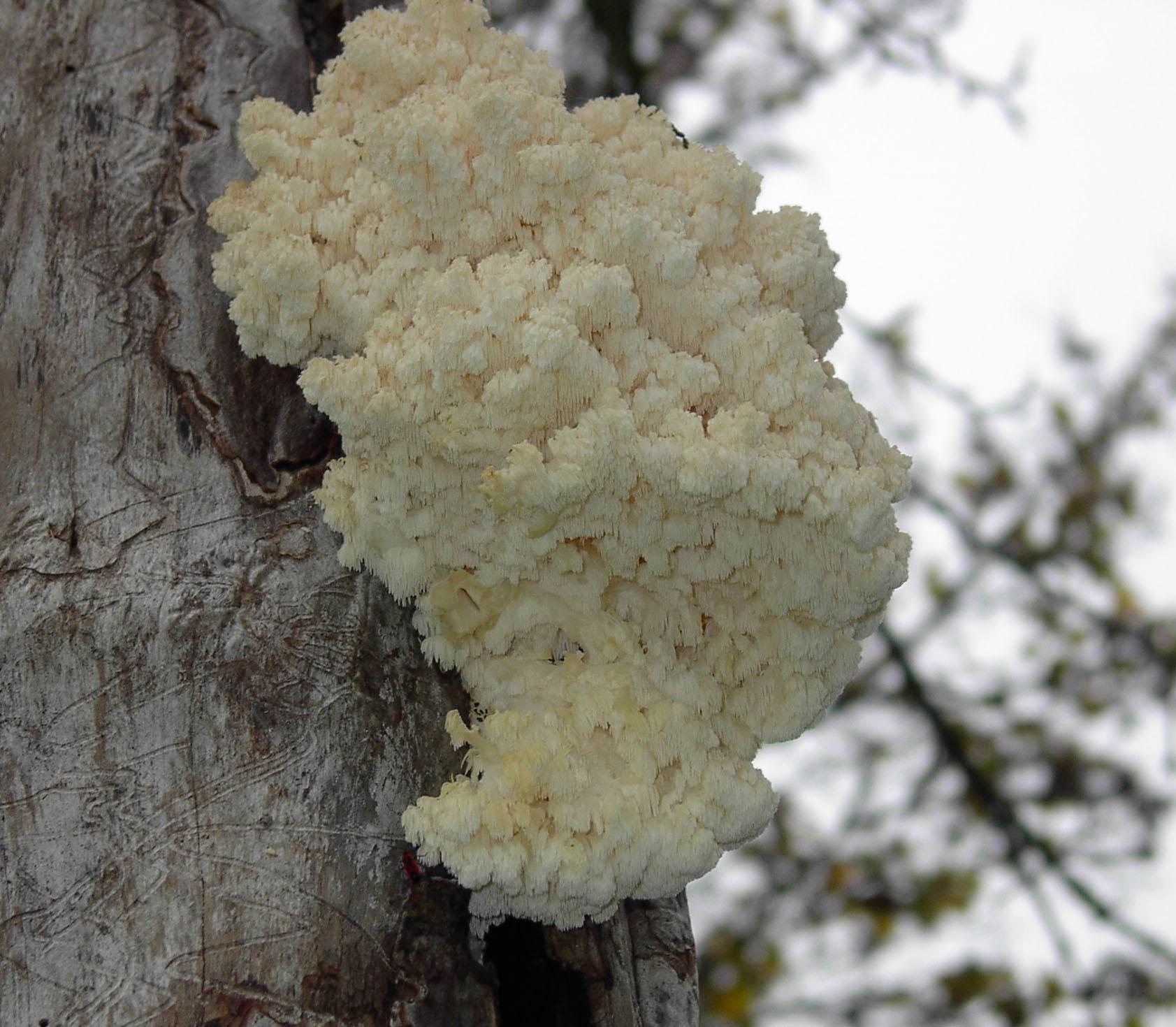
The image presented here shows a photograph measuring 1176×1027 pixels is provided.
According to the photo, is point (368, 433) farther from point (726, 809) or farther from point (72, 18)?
point (72, 18)

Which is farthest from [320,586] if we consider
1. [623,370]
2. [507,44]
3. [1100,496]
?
[1100,496]

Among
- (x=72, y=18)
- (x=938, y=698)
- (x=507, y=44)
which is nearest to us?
(x=507, y=44)

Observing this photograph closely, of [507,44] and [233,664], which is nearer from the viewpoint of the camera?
[233,664]

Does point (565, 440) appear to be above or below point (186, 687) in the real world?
above
